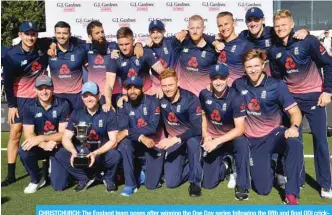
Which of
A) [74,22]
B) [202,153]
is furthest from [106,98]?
[74,22]

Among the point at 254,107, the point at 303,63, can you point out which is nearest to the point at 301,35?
the point at 303,63

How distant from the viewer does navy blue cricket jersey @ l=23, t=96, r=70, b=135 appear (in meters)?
6.15

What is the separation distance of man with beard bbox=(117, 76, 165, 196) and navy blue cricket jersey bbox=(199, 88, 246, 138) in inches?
25.9

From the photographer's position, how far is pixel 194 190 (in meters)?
5.81

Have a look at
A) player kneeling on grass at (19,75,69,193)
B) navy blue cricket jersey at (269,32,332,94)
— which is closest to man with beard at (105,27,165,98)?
player kneeling on grass at (19,75,69,193)

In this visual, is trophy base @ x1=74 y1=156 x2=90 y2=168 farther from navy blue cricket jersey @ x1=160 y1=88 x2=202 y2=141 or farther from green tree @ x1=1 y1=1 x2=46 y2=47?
green tree @ x1=1 y1=1 x2=46 y2=47

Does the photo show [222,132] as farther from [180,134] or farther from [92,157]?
[92,157]

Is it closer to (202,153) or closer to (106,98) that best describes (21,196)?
(106,98)

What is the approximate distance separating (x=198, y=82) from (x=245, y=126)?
1221mm

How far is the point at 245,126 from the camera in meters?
6.02

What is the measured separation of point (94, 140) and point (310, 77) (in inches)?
113

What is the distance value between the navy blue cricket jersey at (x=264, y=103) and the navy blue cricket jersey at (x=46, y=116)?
227cm

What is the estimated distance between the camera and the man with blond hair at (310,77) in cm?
569

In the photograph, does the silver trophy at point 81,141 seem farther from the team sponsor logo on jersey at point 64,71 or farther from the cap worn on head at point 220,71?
the cap worn on head at point 220,71
